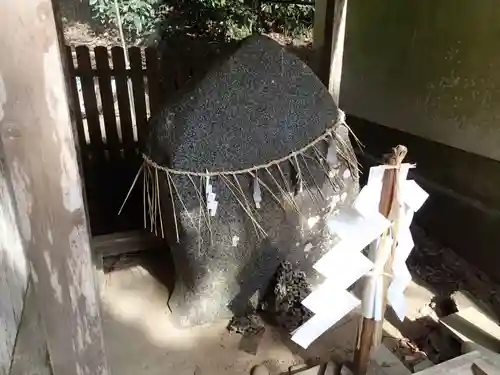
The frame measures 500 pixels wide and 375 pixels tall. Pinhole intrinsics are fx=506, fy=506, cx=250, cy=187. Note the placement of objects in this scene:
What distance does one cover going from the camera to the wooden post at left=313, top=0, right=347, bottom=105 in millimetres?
2979

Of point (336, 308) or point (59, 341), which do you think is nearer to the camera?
point (59, 341)

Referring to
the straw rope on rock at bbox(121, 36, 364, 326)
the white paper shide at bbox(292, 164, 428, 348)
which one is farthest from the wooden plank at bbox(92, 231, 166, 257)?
the white paper shide at bbox(292, 164, 428, 348)

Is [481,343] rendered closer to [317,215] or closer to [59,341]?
[317,215]

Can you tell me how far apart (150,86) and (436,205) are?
75.2 inches

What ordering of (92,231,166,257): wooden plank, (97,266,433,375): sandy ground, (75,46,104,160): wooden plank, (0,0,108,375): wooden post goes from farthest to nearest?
(75,46,104,160): wooden plank, (92,231,166,257): wooden plank, (97,266,433,375): sandy ground, (0,0,108,375): wooden post

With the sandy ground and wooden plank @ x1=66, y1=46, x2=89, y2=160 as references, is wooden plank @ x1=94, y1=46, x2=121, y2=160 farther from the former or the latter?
the sandy ground

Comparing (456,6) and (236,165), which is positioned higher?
(456,6)

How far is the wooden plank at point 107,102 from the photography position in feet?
10.4

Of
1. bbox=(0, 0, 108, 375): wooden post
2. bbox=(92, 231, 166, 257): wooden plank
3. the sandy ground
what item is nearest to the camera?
bbox=(0, 0, 108, 375): wooden post

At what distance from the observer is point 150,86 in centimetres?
330

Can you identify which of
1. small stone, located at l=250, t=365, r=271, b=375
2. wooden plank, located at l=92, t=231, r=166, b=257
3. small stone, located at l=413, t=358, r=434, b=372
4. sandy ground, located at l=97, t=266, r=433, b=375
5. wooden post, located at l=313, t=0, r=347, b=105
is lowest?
sandy ground, located at l=97, t=266, r=433, b=375

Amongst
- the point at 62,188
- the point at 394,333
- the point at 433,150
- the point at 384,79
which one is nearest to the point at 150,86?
the point at 384,79

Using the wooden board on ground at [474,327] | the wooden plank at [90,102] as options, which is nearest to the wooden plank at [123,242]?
the wooden plank at [90,102]

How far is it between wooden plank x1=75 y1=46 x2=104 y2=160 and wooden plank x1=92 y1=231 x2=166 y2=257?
0.92 meters
